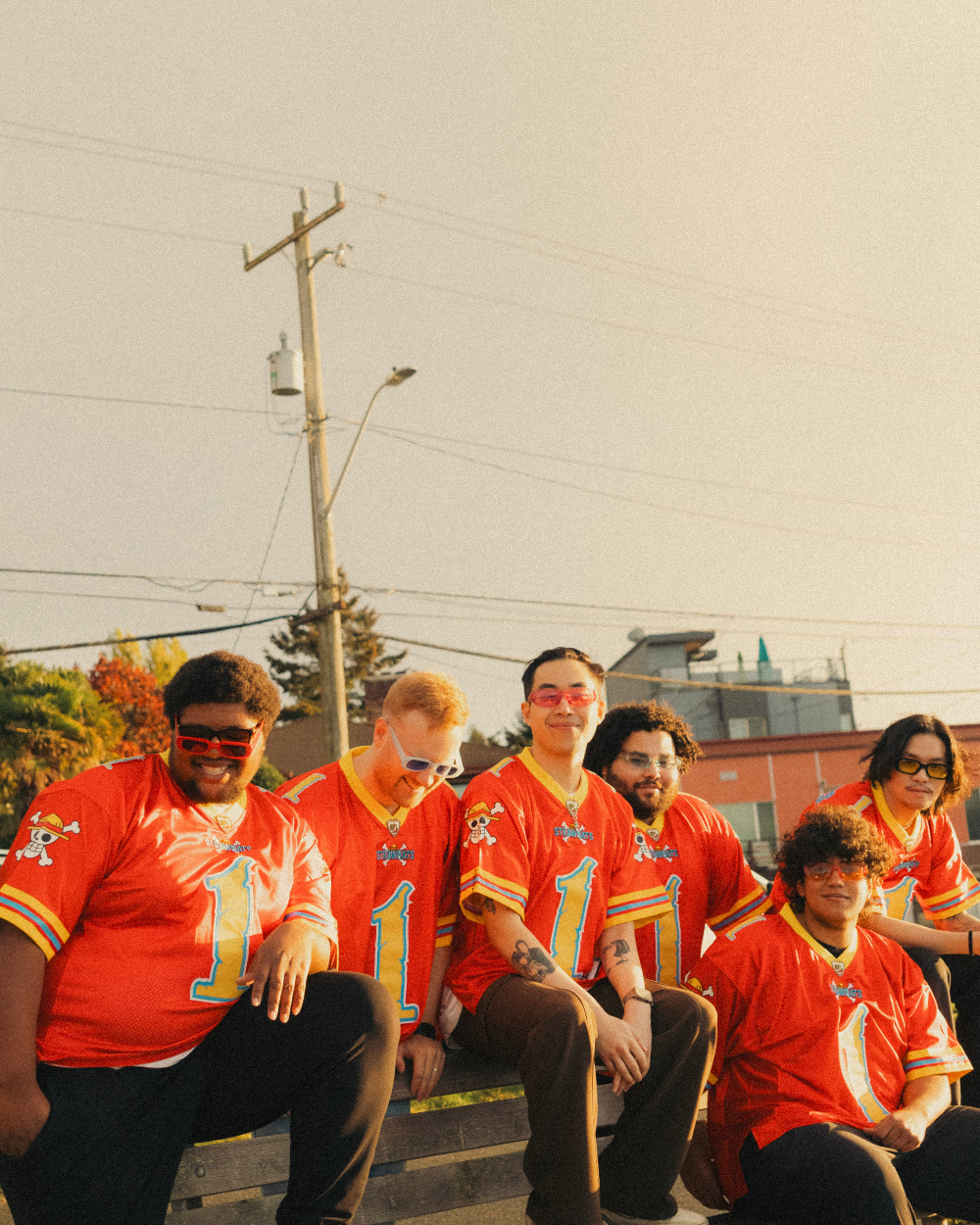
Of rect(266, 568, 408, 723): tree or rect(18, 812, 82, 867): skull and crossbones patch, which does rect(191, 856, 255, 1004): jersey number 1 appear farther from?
rect(266, 568, 408, 723): tree

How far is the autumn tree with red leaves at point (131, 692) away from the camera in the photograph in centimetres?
5338

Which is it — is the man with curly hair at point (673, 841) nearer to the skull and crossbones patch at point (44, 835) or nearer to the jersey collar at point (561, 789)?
the jersey collar at point (561, 789)

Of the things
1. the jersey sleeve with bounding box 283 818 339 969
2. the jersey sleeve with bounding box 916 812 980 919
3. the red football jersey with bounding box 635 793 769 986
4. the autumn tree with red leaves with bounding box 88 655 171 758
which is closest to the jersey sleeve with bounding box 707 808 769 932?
the red football jersey with bounding box 635 793 769 986

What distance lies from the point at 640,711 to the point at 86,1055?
254 centimetres

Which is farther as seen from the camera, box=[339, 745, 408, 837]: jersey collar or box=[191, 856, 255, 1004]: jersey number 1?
box=[339, 745, 408, 837]: jersey collar

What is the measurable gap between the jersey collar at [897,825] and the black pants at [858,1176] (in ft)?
4.67

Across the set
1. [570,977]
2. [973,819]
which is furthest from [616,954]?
[973,819]

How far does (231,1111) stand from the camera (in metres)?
3.08

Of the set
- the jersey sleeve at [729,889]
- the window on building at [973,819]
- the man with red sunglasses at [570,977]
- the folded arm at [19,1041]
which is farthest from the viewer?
the window on building at [973,819]

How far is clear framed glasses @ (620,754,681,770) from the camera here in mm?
4469

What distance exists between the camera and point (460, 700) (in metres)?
3.70

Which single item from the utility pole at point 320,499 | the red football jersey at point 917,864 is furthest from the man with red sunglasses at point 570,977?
the utility pole at point 320,499

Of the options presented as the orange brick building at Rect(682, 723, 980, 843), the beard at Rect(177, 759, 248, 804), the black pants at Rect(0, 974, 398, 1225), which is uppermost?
the orange brick building at Rect(682, 723, 980, 843)

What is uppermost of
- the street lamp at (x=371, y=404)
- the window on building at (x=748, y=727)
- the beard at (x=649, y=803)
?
the street lamp at (x=371, y=404)
